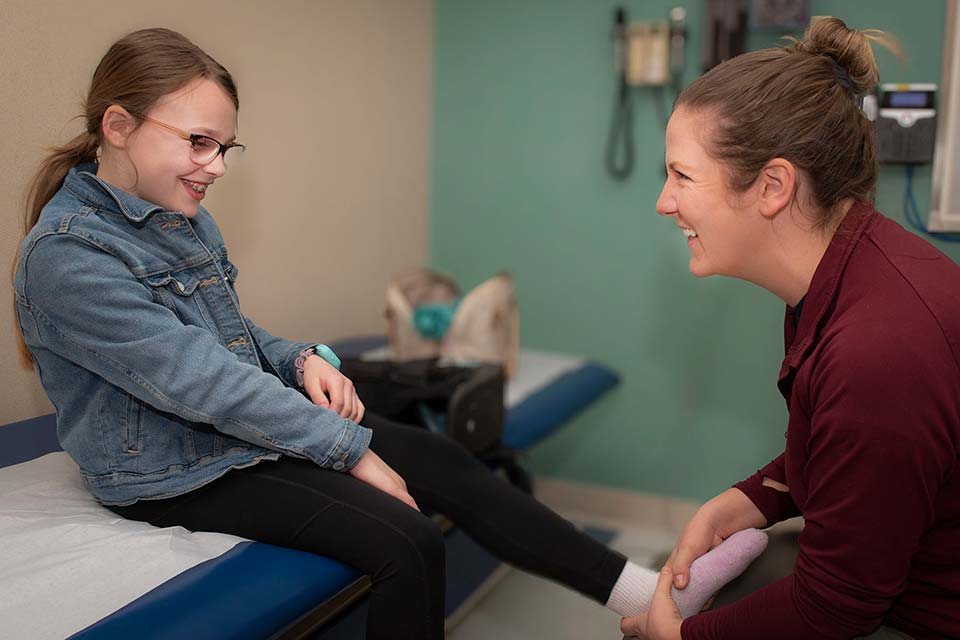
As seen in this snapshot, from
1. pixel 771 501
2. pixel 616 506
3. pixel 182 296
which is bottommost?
pixel 616 506

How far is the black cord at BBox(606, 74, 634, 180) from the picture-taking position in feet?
8.10

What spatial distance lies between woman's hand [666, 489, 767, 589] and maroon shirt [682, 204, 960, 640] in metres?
0.16

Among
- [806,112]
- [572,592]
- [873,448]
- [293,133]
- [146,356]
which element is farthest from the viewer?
[293,133]

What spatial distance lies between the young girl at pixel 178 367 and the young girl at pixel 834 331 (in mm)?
220

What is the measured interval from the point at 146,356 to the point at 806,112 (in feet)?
2.72

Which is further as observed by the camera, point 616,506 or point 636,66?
point 616,506

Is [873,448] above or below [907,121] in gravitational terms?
below

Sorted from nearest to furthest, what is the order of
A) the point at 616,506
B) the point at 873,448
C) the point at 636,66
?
the point at 873,448
the point at 636,66
the point at 616,506

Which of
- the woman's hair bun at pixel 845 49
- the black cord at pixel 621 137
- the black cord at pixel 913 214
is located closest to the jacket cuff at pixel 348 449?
the woman's hair bun at pixel 845 49

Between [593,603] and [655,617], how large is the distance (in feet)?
1.05

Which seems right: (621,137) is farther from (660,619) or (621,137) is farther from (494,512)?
(660,619)

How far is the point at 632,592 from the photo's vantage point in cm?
121

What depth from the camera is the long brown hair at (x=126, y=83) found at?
3.42 feet

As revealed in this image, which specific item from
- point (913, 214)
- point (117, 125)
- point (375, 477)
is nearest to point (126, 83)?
point (117, 125)
